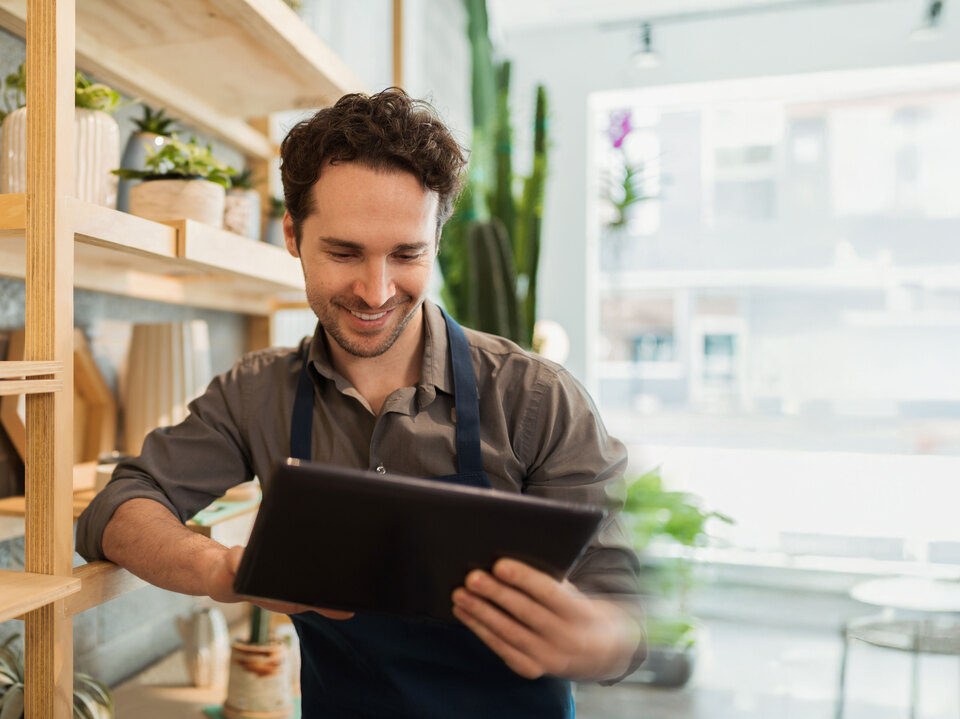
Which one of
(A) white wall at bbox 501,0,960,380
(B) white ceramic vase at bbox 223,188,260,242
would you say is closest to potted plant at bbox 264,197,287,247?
(B) white ceramic vase at bbox 223,188,260,242

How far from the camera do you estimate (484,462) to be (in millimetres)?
1070

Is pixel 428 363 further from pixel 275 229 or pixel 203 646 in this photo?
pixel 203 646

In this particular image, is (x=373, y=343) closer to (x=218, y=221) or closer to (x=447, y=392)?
(x=447, y=392)

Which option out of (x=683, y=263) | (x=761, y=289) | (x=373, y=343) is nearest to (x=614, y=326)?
(x=683, y=263)

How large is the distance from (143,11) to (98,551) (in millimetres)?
864

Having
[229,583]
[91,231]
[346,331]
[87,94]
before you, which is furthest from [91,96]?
[229,583]

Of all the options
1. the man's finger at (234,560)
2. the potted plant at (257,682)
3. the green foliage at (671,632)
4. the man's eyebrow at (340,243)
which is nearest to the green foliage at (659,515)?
the green foliage at (671,632)

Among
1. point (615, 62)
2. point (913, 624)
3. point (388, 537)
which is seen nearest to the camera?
point (388, 537)

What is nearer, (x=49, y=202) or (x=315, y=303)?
Result: (x=49, y=202)

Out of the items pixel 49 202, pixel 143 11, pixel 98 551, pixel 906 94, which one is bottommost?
pixel 98 551

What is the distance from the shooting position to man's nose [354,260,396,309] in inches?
39.3

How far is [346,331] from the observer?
3.45 ft

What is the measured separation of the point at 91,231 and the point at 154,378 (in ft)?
1.80

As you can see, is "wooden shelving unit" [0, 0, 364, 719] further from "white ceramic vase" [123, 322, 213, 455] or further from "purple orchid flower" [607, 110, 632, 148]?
"purple orchid flower" [607, 110, 632, 148]
